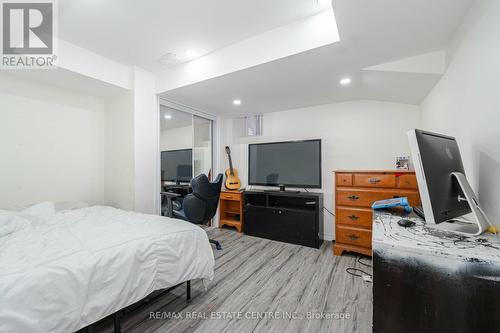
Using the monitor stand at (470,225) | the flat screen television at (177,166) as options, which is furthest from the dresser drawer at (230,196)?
the monitor stand at (470,225)

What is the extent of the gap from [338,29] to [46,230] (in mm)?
2642

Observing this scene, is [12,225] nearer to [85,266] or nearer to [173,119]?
[85,266]

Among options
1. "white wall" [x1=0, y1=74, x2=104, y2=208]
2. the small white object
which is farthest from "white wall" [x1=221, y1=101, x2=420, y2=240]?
"white wall" [x1=0, y1=74, x2=104, y2=208]

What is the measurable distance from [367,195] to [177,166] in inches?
113

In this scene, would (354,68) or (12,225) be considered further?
(354,68)

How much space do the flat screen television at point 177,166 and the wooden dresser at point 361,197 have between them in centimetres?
239

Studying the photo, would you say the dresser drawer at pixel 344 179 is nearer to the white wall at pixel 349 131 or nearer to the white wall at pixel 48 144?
the white wall at pixel 349 131

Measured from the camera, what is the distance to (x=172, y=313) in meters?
1.60

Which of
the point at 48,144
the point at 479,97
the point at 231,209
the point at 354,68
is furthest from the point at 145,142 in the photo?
the point at 479,97

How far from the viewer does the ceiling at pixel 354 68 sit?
1.32 m

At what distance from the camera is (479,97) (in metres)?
1.16

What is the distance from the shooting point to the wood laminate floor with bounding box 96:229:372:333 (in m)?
1.48

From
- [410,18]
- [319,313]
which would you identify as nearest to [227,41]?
[410,18]

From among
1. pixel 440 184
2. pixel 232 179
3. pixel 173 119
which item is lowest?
pixel 232 179
